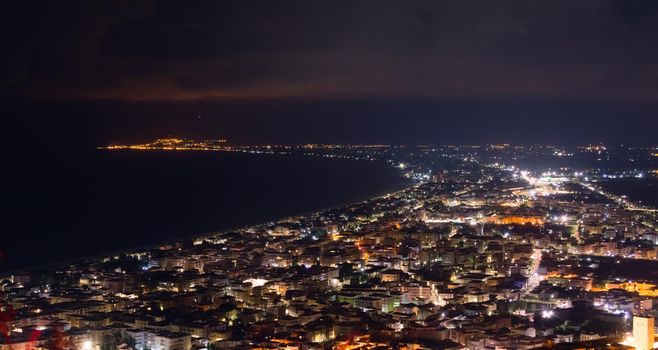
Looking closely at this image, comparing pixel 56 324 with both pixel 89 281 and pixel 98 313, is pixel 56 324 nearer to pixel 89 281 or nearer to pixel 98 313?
pixel 98 313

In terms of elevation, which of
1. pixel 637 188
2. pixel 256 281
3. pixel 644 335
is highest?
pixel 644 335

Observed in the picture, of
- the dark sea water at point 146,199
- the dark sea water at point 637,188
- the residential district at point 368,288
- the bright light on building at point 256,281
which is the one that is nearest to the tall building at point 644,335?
the residential district at point 368,288

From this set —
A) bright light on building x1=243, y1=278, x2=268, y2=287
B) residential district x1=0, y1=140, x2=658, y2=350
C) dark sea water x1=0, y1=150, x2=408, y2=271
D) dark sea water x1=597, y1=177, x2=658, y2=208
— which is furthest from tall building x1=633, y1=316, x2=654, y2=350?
dark sea water x1=597, y1=177, x2=658, y2=208

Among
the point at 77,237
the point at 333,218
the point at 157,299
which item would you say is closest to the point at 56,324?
the point at 157,299

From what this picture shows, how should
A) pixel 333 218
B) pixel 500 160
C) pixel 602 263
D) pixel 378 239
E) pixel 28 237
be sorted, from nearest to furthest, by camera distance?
pixel 602 263
pixel 378 239
pixel 28 237
pixel 333 218
pixel 500 160

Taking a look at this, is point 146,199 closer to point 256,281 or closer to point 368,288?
point 256,281

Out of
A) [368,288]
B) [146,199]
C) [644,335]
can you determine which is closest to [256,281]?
[368,288]

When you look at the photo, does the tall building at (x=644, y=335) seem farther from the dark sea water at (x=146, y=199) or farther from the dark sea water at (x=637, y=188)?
the dark sea water at (x=637, y=188)
